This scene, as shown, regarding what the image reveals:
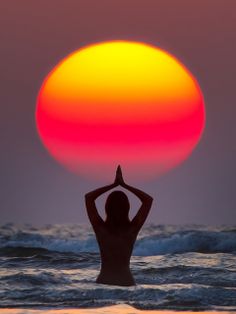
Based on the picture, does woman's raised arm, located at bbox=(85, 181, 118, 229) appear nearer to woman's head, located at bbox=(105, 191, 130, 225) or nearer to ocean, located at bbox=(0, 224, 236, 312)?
woman's head, located at bbox=(105, 191, 130, 225)

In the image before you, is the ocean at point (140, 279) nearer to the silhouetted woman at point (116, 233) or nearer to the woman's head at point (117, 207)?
the silhouetted woman at point (116, 233)

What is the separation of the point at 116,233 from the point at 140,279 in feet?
19.2

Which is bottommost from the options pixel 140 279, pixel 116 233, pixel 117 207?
pixel 140 279

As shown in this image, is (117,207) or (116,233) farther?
(116,233)

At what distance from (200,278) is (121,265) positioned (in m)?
5.44

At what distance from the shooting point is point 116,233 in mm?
10359

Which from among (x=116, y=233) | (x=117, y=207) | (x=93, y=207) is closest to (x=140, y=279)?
(x=116, y=233)

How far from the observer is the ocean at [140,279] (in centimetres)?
1126

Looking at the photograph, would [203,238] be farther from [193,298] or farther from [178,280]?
[193,298]

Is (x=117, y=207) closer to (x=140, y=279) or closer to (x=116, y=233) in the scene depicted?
(x=116, y=233)

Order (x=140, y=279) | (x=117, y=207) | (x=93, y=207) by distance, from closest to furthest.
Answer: (x=117, y=207) < (x=93, y=207) < (x=140, y=279)

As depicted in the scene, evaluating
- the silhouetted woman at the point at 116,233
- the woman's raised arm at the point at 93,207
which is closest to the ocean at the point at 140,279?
the silhouetted woman at the point at 116,233

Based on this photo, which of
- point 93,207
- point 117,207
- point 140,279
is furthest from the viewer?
point 140,279

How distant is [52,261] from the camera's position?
68.4 ft
